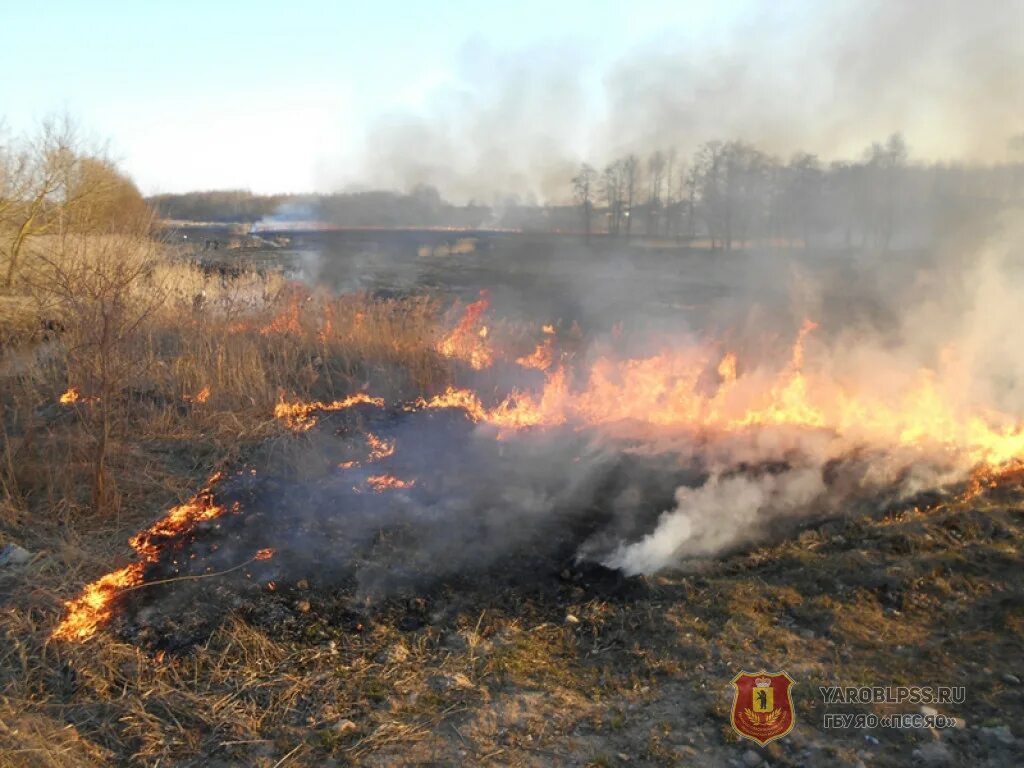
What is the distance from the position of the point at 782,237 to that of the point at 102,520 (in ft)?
66.8

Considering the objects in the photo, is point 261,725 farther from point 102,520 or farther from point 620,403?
point 620,403

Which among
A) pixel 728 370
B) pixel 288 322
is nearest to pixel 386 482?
pixel 728 370

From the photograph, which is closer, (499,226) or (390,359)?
(390,359)

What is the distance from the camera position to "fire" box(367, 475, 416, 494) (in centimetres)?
572

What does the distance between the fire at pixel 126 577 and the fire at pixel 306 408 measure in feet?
4.35

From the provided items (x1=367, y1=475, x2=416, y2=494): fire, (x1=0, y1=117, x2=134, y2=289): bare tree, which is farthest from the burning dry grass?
(x1=0, y1=117, x2=134, y2=289): bare tree

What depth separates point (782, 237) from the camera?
20.0 meters

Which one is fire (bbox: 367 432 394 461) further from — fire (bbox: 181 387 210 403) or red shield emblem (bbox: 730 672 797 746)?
red shield emblem (bbox: 730 672 797 746)

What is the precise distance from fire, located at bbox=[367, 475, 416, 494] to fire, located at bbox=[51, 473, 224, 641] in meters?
1.32

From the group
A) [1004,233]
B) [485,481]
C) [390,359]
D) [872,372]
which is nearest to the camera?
[485,481]

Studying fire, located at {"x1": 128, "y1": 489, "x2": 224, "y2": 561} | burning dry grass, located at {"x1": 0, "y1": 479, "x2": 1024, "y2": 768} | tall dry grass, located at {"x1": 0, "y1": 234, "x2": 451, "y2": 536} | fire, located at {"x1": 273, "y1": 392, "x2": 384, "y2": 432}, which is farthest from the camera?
fire, located at {"x1": 273, "y1": 392, "x2": 384, "y2": 432}

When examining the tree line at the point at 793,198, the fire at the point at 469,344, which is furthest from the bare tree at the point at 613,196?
the fire at the point at 469,344

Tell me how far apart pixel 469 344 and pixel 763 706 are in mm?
7170

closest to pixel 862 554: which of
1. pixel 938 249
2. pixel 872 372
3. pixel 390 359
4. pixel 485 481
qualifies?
pixel 485 481
